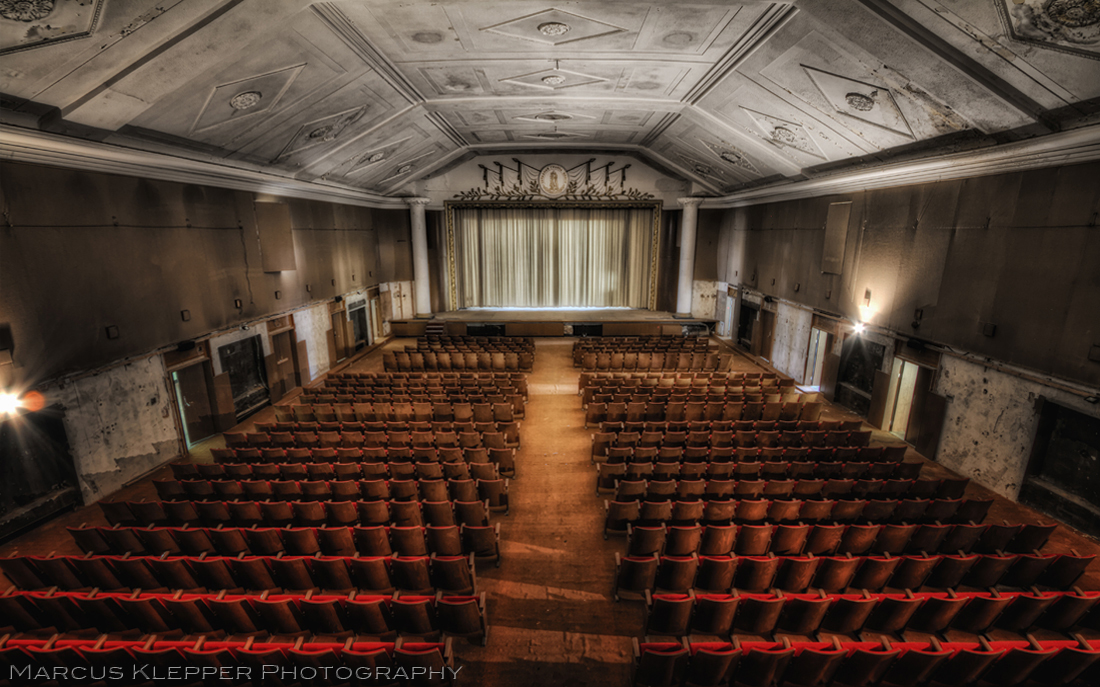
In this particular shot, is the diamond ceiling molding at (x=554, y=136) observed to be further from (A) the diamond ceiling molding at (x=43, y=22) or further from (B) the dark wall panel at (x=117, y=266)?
(A) the diamond ceiling molding at (x=43, y=22)

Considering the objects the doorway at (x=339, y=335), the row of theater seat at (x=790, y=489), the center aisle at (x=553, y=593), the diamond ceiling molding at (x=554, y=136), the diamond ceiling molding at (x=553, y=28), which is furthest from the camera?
the diamond ceiling molding at (x=554, y=136)

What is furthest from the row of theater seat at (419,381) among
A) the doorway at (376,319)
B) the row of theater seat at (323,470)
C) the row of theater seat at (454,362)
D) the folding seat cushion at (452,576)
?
the doorway at (376,319)

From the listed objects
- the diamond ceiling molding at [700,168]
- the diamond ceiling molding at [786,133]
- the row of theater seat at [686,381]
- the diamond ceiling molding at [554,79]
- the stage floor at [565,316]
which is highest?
the diamond ceiling molding at [554,79]

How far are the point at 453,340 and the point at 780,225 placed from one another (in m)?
11.0

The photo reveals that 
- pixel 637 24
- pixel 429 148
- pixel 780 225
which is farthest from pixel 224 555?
pixel 780 225

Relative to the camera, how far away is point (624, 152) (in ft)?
59.6

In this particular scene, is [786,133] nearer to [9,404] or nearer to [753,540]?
[753,540]

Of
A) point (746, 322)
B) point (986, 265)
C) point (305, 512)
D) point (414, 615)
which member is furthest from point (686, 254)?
point (414, 615)

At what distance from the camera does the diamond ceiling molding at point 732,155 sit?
495 inches

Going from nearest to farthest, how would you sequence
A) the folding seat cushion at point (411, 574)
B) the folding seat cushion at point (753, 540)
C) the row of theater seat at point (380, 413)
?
1. the folding seat cushion at point (411, 574)
2. the folding seat cushion at point (753, 540)
3. the row of theater seat at point (380, 413)

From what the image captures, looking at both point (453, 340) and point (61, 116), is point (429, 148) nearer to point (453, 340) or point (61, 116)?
point (453, 340)

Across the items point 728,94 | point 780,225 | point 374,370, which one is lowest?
point 374,370

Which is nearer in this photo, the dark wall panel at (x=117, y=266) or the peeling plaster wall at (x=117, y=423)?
the dark wall panel at (x=117, y=266)

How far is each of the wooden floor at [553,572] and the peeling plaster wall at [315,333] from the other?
14.6 feet
